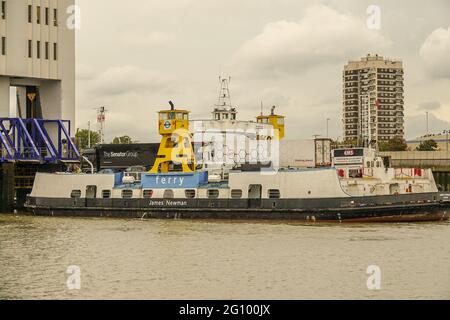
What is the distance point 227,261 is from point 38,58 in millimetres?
34147

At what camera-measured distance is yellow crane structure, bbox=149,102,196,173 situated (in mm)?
47594

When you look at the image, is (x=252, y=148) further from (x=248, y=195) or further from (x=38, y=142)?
(x=38, y=142)

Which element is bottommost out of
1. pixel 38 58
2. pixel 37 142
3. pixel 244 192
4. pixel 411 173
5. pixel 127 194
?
pixel 127 194

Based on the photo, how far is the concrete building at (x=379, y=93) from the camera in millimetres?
163750

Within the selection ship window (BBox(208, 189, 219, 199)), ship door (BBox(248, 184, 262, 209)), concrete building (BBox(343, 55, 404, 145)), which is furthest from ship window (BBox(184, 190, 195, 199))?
concrete building (BBox(343, 55, 404, 145))

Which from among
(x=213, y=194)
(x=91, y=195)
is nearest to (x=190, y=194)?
(x=213, y=194)

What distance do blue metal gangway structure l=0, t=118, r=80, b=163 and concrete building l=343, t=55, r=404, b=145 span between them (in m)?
109

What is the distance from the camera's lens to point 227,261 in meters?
27.6

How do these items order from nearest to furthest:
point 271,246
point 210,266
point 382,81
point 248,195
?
1. point 210,266
2. point 271,246
3. point 248,195
4. point 382,81

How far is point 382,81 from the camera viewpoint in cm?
17038

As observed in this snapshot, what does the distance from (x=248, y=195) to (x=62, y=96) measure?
21321 mm

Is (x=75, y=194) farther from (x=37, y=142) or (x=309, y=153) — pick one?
(x=309, y=153)

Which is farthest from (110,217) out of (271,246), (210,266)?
(210,266)

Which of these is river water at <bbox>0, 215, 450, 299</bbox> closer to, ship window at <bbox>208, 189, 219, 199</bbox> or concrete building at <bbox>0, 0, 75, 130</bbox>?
ship window at <bbox>208, 189, 219, 199</bbox>
